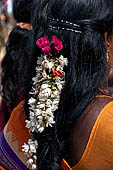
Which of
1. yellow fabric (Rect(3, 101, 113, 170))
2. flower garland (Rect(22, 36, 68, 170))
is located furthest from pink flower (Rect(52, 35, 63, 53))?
yellow fabric (Rect(3, 101, 113, 170))

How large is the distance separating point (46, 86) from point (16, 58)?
1.02m

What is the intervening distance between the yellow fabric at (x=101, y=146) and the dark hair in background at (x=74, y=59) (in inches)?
3.7

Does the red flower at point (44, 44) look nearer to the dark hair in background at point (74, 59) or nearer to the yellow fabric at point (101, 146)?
the dark hair in background at point (74, 59)

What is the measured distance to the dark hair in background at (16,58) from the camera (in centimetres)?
196

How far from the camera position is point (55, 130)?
3.66 feet

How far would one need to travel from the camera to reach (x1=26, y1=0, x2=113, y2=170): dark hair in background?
1.07 m

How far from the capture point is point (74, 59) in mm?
1098

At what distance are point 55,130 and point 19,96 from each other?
786 mm

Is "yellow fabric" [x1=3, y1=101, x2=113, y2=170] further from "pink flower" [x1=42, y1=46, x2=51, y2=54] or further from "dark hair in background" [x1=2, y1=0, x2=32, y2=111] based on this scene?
"dark hair in background" [x1=2, y1=0, x2=32, y2=111]

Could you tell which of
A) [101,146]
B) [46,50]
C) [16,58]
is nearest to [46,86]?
[46,50]

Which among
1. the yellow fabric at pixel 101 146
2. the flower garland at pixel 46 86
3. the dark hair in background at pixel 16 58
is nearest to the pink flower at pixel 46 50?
the flower garland at pixel 46 86

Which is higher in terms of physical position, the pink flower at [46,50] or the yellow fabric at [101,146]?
the pink flower at [46,50]

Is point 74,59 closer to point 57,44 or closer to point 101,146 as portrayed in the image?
point 57,44

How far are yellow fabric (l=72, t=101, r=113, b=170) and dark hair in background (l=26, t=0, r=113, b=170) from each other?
0.09 m
